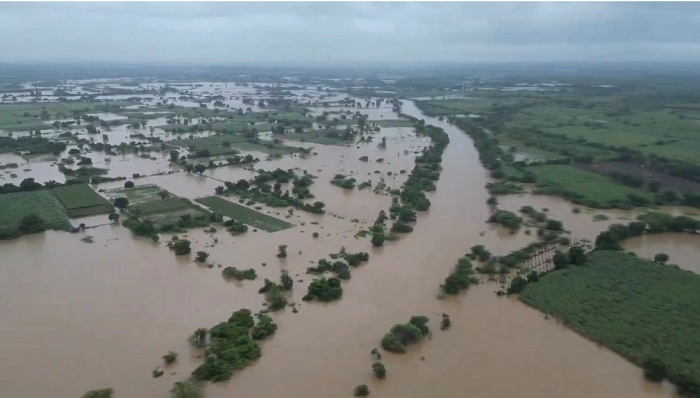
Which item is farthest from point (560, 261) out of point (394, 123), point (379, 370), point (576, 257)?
point (394, 123)

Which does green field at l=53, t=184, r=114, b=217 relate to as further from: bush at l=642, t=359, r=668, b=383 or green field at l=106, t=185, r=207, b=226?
bush at l=642, t=359, r=668, b=383

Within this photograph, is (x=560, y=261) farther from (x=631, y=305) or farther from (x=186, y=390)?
(x=186, y=390)

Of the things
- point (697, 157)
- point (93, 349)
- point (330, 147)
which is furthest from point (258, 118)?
point (93, 349)

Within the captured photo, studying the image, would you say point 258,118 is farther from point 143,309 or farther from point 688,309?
point 688,309

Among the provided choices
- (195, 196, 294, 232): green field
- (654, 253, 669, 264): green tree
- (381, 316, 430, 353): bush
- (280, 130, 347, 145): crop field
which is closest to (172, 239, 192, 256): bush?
(195, 196, 294, 232): green field

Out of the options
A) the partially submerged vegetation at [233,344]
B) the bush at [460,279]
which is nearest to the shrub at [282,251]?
the partially submerged vegetation at [233,344]

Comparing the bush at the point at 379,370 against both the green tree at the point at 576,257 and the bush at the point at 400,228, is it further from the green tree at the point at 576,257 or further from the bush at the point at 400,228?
the bush at the point at 400,228
